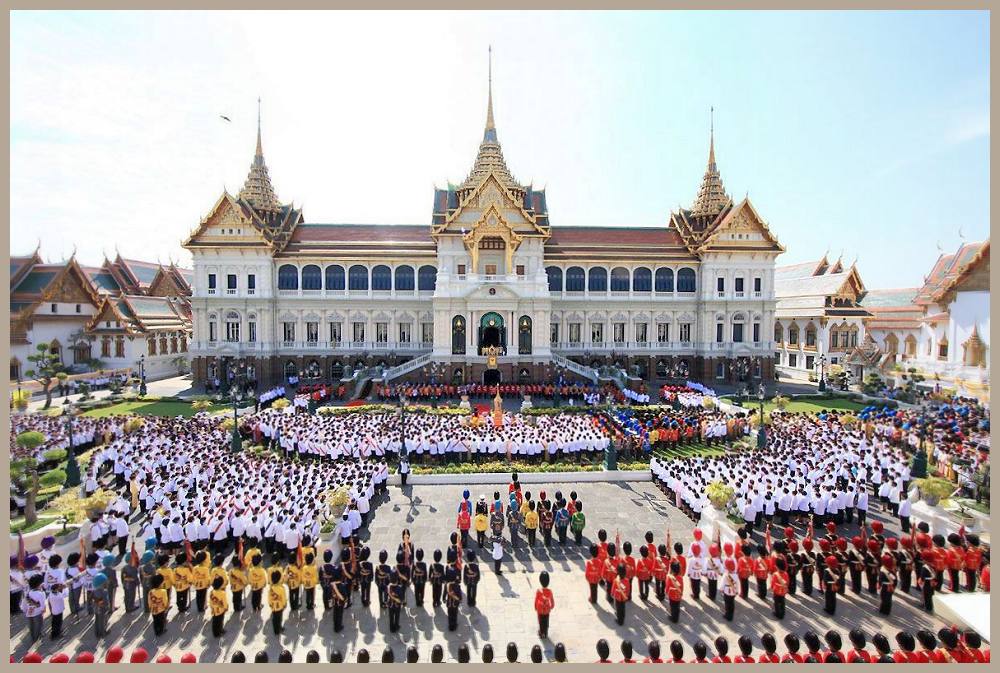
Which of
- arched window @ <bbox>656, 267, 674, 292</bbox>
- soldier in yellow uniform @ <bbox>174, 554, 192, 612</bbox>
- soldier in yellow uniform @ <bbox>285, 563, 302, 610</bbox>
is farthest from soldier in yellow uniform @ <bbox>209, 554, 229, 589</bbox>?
arched window @ <bbox>656, 267, 674, 292</bbox>

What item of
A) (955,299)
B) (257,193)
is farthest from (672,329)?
(257,193)

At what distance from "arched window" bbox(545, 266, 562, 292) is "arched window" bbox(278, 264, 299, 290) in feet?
65.1

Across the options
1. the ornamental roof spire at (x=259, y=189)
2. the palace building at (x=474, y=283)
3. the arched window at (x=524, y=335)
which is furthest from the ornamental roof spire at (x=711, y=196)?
the ornamental roof spire at (x=259, y=189)

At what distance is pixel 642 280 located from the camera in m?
42.5

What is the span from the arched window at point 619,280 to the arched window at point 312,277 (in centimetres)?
2342

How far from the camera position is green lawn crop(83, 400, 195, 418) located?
93.9 feet

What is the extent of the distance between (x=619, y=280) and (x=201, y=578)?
37.2 metres

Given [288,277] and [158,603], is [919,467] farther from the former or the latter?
[288,277]

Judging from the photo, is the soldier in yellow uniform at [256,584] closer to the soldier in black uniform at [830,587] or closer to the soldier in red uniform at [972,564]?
the soldier in black uniform at [830,587]

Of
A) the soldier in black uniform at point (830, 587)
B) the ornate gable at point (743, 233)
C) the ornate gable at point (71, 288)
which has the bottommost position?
the soldier in black uniform at point (830, 587)

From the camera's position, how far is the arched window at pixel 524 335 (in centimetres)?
3669

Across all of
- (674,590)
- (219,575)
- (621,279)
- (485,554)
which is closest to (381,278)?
(621,279)

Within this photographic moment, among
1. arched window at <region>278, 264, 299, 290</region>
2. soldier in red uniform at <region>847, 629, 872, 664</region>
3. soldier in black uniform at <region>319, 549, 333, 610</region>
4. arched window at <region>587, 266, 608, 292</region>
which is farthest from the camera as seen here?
arched window at <region>587, 266, 608, 292</region>

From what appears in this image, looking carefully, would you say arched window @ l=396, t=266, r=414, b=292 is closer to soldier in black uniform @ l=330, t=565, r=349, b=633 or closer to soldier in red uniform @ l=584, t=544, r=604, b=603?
soldier in black uniform @ l=330, t=565, r=349, b=633
